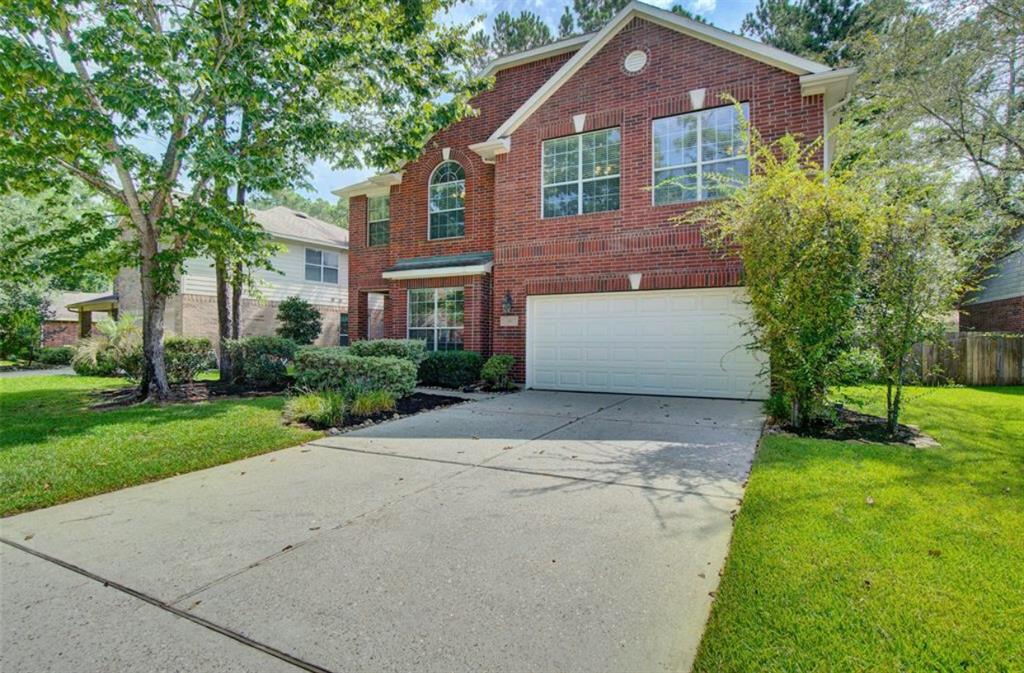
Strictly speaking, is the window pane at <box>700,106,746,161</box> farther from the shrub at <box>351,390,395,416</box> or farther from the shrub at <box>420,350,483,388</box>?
the shrub at <box>351,390,395,416</box>

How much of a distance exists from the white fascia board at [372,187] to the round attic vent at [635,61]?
7.10m

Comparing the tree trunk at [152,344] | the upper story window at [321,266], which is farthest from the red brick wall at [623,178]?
the upper story window at [321,266]

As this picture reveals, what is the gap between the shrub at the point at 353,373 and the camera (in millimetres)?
8852

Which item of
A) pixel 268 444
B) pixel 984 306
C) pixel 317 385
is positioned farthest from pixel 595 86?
pixel 984 306

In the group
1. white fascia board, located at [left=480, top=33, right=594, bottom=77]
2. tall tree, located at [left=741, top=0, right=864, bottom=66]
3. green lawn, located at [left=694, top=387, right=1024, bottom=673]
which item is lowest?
green lawn, located at [left=694, top=387, right=1024, bottom=673]

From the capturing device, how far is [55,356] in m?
20.9

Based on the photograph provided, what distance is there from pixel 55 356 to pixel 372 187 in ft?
53.3

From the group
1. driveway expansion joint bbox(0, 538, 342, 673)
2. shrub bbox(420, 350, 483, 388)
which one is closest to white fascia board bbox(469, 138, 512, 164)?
shrub bbox(420, 350, 483, 388)

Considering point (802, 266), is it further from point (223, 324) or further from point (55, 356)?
point (55, 356)

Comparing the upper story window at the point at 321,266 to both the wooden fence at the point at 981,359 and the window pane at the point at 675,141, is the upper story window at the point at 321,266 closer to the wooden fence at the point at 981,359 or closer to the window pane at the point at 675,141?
the window pane at the point at 675,141

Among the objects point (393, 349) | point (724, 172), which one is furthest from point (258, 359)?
point (724, 172)

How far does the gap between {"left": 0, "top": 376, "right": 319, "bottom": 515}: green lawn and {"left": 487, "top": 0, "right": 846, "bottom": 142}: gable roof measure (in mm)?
8289

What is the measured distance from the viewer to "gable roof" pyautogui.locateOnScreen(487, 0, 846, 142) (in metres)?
9.36

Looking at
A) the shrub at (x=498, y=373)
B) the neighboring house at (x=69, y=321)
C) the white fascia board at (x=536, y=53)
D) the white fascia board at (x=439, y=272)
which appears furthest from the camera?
the neighboring house at (x=69, y=321)
